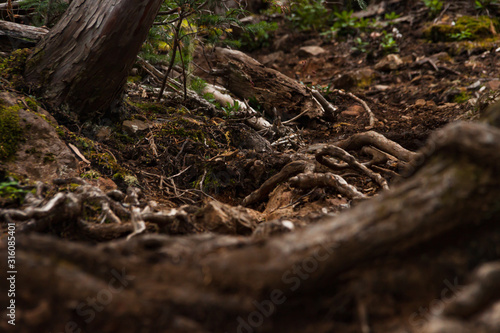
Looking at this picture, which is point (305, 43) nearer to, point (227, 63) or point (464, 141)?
point (227, 63)

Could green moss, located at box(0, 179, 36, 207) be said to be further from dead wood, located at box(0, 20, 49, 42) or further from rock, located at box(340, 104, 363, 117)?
rock, located at box(340, 104, 363, 117)

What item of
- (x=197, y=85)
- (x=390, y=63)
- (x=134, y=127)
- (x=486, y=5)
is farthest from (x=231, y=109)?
(x=486, y=5)

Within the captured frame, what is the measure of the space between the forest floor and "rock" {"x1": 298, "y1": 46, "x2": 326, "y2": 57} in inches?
65.1

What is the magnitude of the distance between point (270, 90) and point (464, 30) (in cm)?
555

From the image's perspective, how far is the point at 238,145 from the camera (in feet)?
15.1

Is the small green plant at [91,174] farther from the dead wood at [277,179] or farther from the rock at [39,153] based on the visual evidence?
the dead wood at [277,179]

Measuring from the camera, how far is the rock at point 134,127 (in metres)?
4.11

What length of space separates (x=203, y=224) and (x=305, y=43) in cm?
978

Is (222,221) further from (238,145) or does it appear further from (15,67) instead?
(15,67)

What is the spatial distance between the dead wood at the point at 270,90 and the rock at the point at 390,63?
3.24 m

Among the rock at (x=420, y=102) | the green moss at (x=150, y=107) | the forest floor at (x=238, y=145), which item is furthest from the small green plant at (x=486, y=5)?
the green moss at (x=150, y=107)

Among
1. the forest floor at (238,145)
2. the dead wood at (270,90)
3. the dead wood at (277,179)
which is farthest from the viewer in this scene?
the dead wood at (270,90)

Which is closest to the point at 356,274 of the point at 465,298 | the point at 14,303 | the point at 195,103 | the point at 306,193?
the point at 465,298

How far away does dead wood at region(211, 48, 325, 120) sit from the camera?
6145 millimetres
